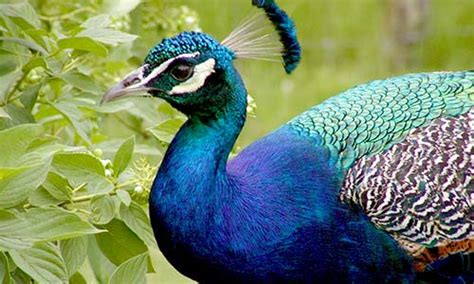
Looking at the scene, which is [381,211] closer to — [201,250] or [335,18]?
[201,250]

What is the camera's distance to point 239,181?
9.11 ft

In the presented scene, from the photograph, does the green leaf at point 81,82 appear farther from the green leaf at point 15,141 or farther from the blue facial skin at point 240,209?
the green leaf at point 15,141

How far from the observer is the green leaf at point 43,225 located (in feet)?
7.47

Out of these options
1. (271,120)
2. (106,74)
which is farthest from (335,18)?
(106,74)

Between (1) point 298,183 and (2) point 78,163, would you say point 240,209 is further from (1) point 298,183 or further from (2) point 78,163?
(2) point 78,163

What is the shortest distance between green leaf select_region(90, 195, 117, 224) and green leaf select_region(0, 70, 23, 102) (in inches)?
13.2

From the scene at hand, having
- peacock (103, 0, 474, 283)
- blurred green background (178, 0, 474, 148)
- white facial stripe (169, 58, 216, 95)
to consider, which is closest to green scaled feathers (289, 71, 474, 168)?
peacock (103, 0, 474, 283)

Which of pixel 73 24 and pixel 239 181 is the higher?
pixel 73 24

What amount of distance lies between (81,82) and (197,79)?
35 cm

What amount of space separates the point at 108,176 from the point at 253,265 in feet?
1.21

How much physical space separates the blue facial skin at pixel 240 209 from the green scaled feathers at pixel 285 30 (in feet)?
0.49

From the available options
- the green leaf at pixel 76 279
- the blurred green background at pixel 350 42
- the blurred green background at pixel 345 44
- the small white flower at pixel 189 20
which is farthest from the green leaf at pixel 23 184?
the blurred green background at pixel 350 42

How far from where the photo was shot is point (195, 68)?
103 inches

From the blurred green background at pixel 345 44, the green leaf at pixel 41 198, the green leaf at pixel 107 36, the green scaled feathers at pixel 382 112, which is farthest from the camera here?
the blurred green background at pixel 345 44
